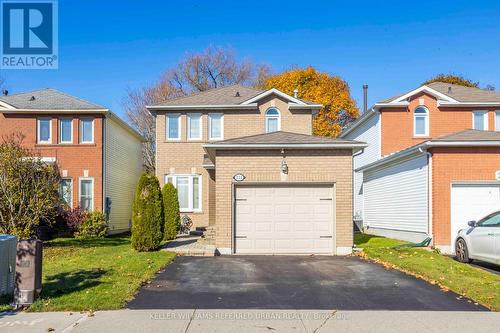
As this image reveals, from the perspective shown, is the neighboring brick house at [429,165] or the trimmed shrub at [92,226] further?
the trimmed shrub at [92,226]

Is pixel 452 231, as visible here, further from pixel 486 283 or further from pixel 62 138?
pixel 62 138

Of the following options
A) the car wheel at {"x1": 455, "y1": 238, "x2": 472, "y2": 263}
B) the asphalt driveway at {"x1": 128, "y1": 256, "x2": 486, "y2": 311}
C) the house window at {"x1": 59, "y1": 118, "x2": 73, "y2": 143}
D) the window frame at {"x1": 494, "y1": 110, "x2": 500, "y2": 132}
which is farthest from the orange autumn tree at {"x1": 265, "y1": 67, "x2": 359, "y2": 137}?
the asphalt driveway at {"x1": 128, "y1": 256, "x2": 486, "y2": 311}

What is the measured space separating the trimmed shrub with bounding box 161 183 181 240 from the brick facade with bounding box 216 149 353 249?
13.4ft

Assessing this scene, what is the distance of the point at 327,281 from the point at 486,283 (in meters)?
3.20

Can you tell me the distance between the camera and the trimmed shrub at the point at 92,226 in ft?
69.4

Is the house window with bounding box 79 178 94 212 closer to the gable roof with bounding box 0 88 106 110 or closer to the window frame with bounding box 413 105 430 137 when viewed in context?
the gable roof with bounding box 0 88 106 110

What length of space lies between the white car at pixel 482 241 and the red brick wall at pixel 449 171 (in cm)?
206

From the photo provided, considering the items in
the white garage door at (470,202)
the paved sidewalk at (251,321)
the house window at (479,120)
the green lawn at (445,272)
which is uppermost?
the house window at (479,120)

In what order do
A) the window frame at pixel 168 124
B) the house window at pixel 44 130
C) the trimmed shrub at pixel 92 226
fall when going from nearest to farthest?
the trimmed shrub at pixel 92 226
the house window at pixel 44 130
the window frame at pixel 168 124

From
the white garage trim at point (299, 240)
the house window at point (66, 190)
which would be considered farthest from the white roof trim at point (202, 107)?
the white garage trim at point (299, 240)

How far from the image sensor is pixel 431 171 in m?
15.4

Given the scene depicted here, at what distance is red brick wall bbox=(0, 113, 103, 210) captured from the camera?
22359mm

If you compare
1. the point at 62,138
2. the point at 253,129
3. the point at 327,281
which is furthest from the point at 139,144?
the point at 327,281

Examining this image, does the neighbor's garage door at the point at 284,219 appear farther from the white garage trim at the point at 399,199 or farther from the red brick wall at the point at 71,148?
the red brick wall at the point at 71,148
